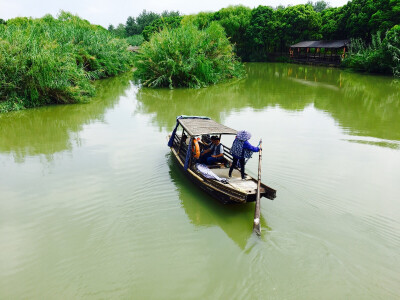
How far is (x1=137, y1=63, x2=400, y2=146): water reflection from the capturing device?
44.8 feet

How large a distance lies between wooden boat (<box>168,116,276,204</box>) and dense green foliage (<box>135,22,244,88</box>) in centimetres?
1396

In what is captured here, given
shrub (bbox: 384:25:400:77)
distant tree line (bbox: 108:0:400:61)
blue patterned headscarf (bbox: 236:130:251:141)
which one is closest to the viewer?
blue patterned headscarf (bbox: 236:130:251:141)

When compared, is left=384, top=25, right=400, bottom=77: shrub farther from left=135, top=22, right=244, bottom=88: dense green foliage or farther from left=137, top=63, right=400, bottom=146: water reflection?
left=135, top=22, right=244, bottom=88: dense green foliage

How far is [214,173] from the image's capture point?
7379mm

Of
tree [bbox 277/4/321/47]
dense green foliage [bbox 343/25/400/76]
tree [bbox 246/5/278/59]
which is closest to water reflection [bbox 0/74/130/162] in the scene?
dense green foliage [bbox 343/25/400/76]

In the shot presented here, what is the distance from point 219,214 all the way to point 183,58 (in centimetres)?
1798

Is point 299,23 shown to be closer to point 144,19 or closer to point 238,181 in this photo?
point 238,181

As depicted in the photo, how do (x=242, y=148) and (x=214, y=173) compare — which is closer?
(x=242, y=148)

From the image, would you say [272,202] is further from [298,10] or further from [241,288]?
[298,10]

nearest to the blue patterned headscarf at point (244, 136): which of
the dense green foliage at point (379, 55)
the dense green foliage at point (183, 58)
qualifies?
the dense green foliage at point (183, 58)

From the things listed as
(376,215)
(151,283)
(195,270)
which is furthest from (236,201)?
(376,215)

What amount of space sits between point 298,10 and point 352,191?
4737cm

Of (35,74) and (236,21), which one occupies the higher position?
(236,21)

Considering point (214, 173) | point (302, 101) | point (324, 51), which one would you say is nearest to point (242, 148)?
point (214, 173)
